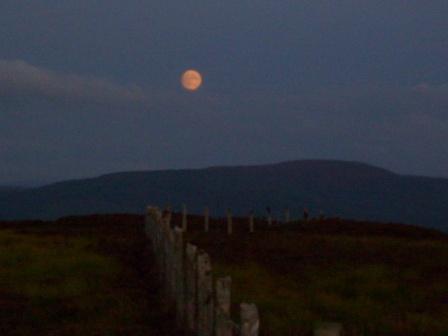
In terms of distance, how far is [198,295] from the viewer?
34.5 feet

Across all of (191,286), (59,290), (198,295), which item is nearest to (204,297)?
(198,295)

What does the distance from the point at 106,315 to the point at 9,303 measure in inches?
96.5

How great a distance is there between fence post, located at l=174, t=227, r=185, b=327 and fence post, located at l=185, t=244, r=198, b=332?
586 millimetres

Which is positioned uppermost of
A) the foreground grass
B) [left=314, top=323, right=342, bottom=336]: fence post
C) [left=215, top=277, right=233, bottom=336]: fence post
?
[left=314, top=323, right=342, bottom=336]: fence post

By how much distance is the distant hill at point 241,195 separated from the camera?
159 meters

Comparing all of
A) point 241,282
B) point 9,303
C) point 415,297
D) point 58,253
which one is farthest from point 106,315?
point 58,253

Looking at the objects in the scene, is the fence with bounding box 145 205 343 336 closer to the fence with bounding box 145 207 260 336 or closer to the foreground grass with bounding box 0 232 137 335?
the fence with bounding box 145 207 260 336

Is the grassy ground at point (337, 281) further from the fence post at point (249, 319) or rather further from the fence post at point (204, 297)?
the fence post at point (249, 319)

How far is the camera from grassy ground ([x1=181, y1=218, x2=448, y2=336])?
13477 mm

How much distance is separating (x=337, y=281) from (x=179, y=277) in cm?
597

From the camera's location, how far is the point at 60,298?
16.1m

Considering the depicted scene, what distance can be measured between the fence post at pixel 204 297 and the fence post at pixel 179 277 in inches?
86.2

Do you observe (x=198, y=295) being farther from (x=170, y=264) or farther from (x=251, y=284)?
(x=251, y=284)

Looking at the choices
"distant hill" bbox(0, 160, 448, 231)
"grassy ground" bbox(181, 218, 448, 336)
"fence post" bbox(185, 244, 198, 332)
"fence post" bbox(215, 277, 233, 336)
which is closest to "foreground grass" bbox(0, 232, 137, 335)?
"fence post" bbox(185, 244, 198, 332)
